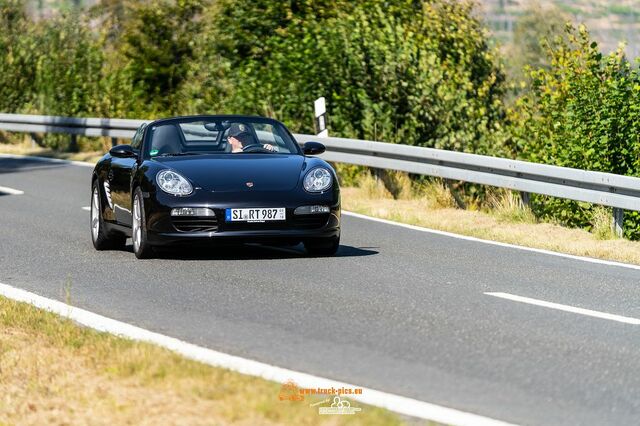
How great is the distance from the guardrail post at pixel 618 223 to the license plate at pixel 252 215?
4204 mm

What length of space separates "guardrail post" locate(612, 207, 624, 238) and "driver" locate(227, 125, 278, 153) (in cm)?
375

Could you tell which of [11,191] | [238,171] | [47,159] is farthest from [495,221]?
[47,159]

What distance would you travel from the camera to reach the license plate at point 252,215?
37.2ft

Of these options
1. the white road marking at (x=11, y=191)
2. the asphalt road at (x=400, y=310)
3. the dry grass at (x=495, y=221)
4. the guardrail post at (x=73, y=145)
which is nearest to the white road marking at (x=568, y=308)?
the asphalt road at (x=400, y=310)

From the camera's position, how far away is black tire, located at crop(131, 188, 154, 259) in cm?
1162

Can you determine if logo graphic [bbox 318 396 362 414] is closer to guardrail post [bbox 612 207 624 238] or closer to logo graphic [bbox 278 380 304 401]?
logo graphic [bbox 278 380 304 401]

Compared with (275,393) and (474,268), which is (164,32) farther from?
(275,393)

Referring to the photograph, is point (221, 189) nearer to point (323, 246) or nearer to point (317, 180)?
point (317, 180)

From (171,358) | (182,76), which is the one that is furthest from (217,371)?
(182,76)

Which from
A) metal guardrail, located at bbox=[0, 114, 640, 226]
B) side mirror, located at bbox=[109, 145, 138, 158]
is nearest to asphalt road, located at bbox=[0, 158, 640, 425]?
side mirror, located at bbox=[109, 145, 138, 158]

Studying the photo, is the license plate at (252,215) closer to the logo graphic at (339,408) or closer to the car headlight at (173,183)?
the car headlight at (173,183)

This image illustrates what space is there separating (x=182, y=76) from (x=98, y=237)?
20.4 m

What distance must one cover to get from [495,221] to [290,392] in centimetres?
970

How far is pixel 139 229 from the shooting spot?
38.7 ft
